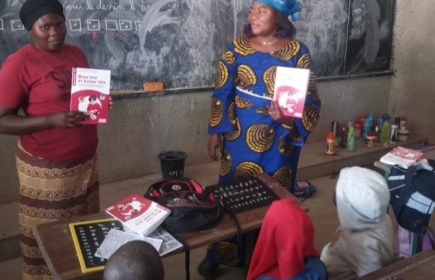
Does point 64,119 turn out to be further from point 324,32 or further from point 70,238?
point 324,32

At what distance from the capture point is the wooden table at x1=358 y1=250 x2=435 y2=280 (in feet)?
5.30

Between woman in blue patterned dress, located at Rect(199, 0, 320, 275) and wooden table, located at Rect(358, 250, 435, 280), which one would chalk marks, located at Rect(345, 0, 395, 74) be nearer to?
woman in blue patterned dress, located at Rect(199, 0, 320, 275)

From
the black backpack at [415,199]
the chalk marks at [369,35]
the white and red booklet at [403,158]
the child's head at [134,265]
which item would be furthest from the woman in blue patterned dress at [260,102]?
the chalk marks at [369,35]

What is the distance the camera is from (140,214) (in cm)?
197

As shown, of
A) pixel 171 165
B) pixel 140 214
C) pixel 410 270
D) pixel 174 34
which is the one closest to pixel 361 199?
pixel 410 270

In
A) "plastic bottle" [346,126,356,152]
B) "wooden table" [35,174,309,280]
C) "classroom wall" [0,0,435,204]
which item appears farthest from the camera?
"plastic bottle" [346,126,356,152]

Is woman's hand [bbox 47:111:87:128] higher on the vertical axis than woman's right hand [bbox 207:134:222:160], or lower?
higher

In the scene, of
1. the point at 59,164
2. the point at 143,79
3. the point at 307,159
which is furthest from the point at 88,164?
the point at 307,159

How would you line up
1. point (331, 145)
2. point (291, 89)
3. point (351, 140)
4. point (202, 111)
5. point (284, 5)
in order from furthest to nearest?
point (351, 140), point (331, 145), point (202, 111), point (284, 5), point (291, 89)

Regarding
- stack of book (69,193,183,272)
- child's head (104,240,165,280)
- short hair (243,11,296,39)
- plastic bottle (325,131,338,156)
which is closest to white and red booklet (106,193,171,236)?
stack of book (69,193,183,272)

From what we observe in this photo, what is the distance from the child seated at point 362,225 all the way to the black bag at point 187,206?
54cm

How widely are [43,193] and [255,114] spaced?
121cm

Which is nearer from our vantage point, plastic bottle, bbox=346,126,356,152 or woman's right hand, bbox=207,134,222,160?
woman's right hand, bbox=207,134,222,160

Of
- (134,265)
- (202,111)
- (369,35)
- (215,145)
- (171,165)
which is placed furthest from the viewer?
(369,35)
